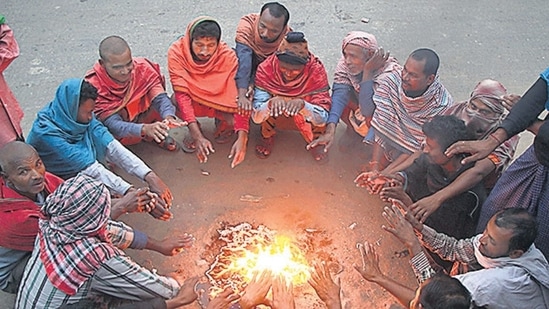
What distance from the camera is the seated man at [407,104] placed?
3.92m

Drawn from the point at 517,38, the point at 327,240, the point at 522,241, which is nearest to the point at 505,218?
the point at 522,241

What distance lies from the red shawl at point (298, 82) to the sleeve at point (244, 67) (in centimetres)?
14

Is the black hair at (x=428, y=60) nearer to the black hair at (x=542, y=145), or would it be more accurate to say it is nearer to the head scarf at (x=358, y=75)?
the head scarf at (x=358, y=75)

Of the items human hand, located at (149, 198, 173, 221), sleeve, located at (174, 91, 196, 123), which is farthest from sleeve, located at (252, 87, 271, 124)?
human hand, located at (149, 198, 173, 221)

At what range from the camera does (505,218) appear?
114 inches

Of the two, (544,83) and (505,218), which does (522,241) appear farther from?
(544,83)

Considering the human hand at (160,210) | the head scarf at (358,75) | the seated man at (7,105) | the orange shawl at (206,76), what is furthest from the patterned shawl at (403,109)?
the seated man at (7,105)

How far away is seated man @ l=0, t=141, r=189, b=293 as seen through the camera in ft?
10.3

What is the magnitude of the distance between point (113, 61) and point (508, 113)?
2.77 meters

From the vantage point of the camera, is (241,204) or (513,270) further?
(241,204)

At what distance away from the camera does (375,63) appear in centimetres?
439

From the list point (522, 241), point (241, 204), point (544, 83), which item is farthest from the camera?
point (241, 204)

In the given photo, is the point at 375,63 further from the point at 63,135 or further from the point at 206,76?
the point at 63,135

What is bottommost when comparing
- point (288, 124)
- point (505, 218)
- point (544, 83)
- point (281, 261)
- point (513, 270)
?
point (281, 261)
